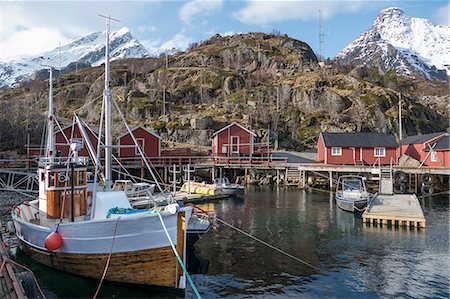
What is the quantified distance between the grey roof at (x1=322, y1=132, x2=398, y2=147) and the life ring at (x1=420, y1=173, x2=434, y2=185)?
8.15 m

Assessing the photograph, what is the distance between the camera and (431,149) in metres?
44.2

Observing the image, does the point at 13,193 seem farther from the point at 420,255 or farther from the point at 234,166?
the point at 420,255

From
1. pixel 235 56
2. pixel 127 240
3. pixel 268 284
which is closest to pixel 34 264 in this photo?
pixel 127 240

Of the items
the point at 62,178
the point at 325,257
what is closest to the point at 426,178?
the point at 325,257

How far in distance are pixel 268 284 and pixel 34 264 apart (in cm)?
1047

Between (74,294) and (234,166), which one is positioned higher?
(234,166)

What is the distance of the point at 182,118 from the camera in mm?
72500

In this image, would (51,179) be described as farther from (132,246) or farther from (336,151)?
(336,151)

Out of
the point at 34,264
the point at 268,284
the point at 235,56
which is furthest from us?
the point at 235,56

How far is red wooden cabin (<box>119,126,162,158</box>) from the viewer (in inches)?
1819

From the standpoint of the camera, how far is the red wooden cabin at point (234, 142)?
172 feet

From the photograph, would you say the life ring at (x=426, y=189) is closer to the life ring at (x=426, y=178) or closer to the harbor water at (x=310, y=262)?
the life ring at (x=426, y=178)

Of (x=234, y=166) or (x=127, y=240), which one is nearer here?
(x=127, y=240)

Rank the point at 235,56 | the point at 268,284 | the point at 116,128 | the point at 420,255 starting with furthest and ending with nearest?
the point at 235,56
the point at 116,128
the point at 420,255
the point at 268,284
